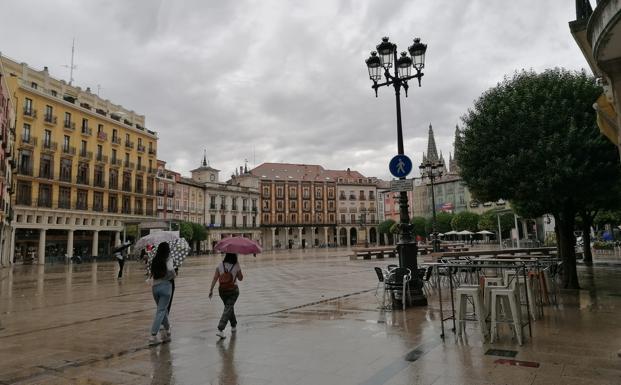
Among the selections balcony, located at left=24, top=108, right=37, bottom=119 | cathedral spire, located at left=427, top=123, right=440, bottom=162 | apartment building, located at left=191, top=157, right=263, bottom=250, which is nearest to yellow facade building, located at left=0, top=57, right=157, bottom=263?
balcony, located at left=24, top=108, right=37, bottom=119

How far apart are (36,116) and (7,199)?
1111cm

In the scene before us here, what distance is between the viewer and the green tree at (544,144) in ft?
34.4

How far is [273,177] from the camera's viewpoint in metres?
92.5

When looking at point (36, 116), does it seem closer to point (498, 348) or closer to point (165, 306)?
point (165, 306)

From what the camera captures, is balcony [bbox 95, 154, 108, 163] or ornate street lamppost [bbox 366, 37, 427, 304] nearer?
ornate street lamppost [bbox 366, 37, 427, 304]

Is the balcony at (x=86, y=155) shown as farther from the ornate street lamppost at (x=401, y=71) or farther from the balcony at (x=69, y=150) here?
the ornate street lamppost at (x=401, y=71)

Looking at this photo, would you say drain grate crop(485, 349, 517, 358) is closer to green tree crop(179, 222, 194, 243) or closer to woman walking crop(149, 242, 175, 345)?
woman walking crop(149, 242, 175, 345)

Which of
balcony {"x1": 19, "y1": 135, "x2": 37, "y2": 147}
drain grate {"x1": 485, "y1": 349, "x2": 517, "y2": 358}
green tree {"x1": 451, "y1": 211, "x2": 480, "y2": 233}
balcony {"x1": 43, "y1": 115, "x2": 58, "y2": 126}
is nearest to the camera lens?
drain grate {"x1": 485, "y1": 349, "x2": 517, "y2": 358}

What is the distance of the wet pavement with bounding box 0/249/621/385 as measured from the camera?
4871mm

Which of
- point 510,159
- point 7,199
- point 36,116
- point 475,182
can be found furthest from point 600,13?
point 36,116

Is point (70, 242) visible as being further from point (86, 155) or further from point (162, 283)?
point (162, 283)

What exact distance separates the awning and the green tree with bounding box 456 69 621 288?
2353mm

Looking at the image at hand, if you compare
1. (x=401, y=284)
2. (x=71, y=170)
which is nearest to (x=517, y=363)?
(x=401, y=284)

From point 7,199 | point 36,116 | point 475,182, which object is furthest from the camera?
point 36,116
